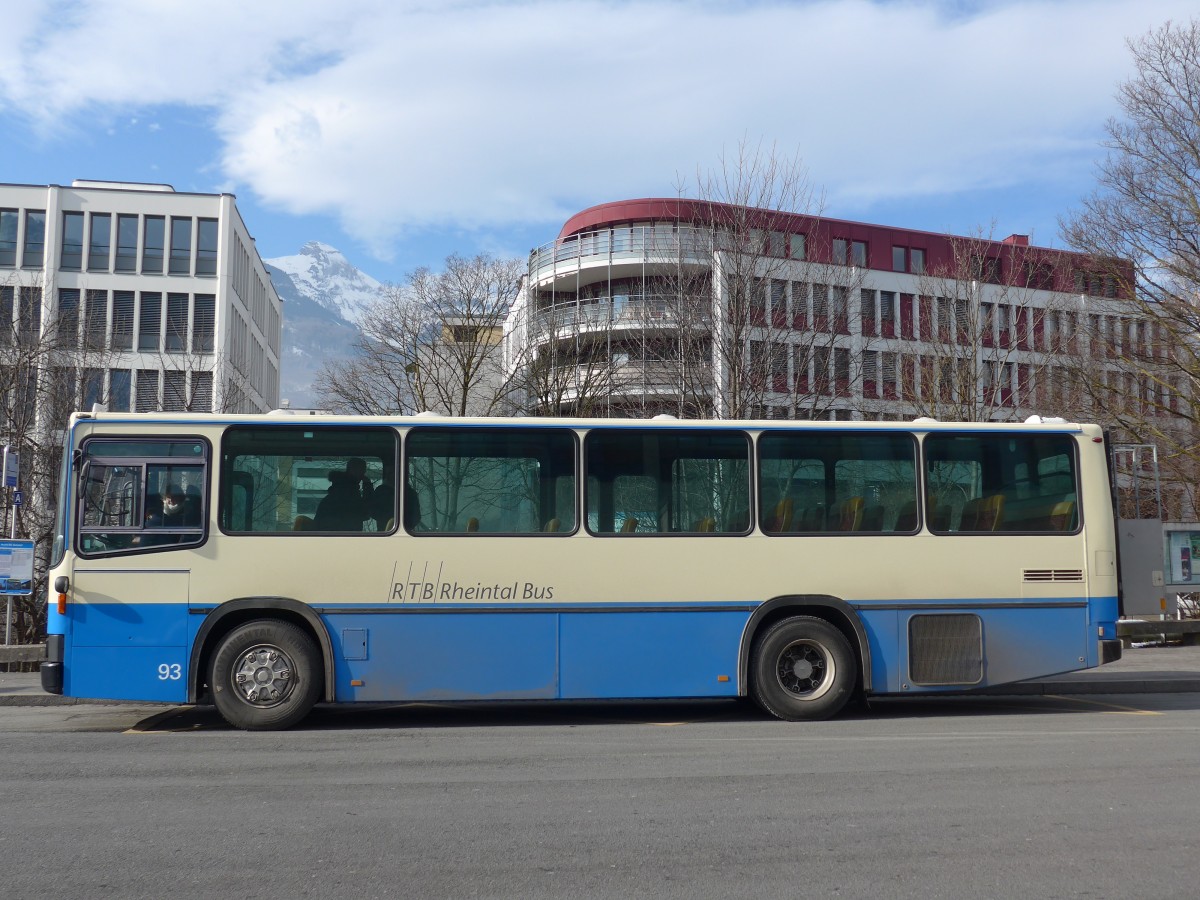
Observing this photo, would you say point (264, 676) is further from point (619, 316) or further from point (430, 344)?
point (430, 344)

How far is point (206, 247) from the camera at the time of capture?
55062mm

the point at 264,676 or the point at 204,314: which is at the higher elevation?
the point at 204,314

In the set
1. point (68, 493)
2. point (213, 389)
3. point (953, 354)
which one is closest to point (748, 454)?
point (68, 493)

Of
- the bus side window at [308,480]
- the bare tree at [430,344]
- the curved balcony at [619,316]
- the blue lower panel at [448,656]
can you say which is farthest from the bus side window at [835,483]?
the bare tree at [430,344]

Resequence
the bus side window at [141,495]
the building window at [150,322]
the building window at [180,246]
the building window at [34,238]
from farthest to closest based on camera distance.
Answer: the building window at [180,246] < the building window at [150,322] < the building window at [34,238] < the bus side window at [141,495]

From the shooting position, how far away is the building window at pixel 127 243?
53875 millimetres

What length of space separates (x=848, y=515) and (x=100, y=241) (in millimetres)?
51102

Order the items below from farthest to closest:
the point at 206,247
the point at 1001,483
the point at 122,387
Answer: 1. the point at 206,247
2. the point at 122,387
3. the point at 1001,483

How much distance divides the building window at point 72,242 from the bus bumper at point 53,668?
A: 1929 inches

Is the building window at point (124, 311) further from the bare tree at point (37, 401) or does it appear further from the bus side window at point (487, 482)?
the bus side window at point (487, 482)

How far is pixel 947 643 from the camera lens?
11.0 metres

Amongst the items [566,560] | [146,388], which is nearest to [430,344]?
[146,388]

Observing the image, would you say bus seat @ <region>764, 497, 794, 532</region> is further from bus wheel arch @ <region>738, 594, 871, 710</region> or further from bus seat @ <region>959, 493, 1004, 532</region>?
bus seat @ <region>959, 493, 1004, 532</region>

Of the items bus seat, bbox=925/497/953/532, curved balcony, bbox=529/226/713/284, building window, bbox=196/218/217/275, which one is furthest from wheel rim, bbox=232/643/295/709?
building window, bbox=196/218/217/275
